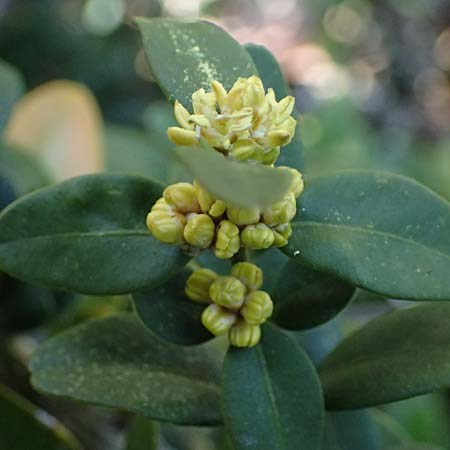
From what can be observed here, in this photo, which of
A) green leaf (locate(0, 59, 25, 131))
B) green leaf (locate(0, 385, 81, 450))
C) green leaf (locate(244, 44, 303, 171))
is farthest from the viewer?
green leaf (locate(0, 59, 25, 131))

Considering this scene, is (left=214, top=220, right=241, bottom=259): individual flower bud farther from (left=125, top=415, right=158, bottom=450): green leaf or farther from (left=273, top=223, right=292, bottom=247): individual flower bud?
(left=125, top=415, right=158, bottom=450): green leaf

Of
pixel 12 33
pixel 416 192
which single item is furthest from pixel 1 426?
pixel 12 33

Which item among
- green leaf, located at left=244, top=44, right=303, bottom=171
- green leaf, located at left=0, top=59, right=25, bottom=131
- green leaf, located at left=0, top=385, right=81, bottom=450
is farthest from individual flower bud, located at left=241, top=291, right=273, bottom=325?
green leaf, located at left=0, top=59, right=25, bottom=131

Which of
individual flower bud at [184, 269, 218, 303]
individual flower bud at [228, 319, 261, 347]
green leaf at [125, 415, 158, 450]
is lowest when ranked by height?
green leaf at [125, 415, 158, 450]

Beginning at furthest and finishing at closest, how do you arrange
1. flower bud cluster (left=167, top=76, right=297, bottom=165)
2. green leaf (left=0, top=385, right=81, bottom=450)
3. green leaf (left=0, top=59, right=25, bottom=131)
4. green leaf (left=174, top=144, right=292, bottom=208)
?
green leaf (left=0, top=59, right=25, bottom=131) < green leaf (left=0, top=385, right=81, bottom=450) < flower bud cluster (left=167, top=76, right=297, bottom=165) < green leaf (left=174, top=144, right=292, bottom=208)

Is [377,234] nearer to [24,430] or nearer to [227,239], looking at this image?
[227,239]

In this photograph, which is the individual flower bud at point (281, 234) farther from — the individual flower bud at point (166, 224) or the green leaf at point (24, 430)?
the green leaf at point (24, 430)

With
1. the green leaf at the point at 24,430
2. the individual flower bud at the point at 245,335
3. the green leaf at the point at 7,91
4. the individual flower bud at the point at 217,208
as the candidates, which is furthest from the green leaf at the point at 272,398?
the green leaf at the point at 7,91

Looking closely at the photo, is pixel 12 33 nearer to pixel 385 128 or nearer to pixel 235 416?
pixel 385 128
